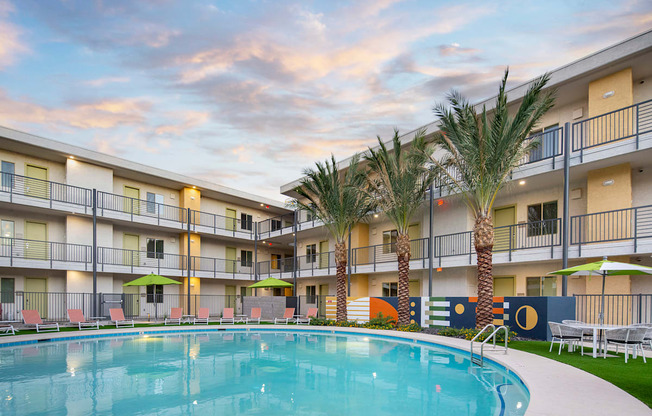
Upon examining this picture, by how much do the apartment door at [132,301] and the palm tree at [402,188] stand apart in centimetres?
1606

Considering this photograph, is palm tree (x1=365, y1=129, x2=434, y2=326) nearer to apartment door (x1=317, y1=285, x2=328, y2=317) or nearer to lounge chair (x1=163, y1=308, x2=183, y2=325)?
apartment door (x1=317, y1=285, x2=328, y2=317)

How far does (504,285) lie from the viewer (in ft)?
60.4

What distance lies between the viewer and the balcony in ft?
66.3

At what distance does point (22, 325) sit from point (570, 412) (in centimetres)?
2171

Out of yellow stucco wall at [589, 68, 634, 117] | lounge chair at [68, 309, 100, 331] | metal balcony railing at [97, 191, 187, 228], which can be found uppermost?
yellow stucco wall at [589, 68, 634, 117]

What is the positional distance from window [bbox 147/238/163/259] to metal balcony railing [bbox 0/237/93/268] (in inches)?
176

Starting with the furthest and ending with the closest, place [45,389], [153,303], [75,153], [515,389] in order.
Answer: [153,303] → [75,153] → [45,389] → [515,389]

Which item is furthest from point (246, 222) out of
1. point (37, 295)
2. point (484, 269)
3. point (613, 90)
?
point (613, 90)

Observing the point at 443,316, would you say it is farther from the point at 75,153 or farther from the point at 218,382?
the point at 75,153

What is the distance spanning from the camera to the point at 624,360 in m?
10.1

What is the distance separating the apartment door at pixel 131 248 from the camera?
2562 cm

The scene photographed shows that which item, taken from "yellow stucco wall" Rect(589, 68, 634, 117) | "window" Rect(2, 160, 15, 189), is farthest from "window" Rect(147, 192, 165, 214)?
"yellow stucco wall" Rect(589, 68, 634, 117)

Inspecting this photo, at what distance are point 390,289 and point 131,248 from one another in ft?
53.4

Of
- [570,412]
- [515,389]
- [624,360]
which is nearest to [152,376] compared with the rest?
[515,389]
